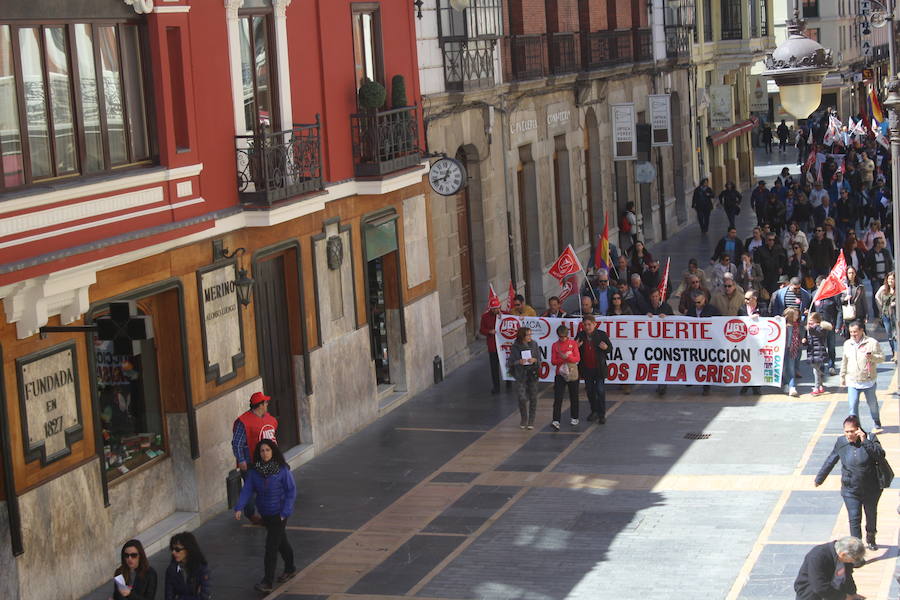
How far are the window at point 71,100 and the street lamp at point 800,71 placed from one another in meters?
6.92

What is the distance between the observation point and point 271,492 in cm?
1530

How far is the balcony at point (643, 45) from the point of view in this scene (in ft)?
130

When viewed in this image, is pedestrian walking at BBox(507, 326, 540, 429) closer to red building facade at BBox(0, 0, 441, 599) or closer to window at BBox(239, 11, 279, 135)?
red building facade at BBox(0, 0, 441, 599)

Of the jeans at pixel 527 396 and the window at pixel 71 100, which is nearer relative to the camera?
the window at pixel 71 100

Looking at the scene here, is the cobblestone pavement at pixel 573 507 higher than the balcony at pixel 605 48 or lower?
lower

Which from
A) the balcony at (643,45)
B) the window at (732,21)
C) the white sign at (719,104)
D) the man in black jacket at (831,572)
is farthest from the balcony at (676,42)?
the man in black jacket at (831,572)

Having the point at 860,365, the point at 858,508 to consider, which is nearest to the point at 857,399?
the point at 860,365

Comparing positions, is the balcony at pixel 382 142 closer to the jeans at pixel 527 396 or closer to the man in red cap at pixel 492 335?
the man in red cap at pixel 492 335

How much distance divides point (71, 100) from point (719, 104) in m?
37.8

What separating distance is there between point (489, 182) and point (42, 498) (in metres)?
15.0

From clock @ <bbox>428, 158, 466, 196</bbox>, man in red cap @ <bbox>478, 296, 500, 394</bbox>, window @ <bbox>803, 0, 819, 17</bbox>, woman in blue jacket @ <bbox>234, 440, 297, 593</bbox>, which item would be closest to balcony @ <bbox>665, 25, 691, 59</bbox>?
clock @ <bbox>428, 158, 466, 196</bbox>

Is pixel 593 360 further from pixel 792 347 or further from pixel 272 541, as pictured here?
pixel 272 541

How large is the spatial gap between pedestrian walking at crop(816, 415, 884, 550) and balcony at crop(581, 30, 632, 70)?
20946 millimetres

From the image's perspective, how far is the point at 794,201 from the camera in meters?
38.7
